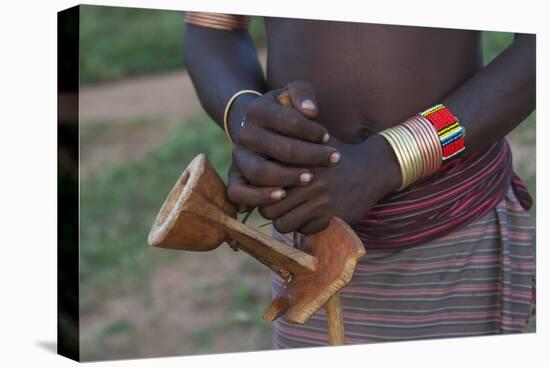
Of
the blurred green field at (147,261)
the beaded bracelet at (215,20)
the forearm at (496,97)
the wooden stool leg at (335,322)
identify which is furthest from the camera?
the blurred green field at (147,261)

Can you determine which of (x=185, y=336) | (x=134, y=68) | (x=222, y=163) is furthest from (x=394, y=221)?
(x=134, y=68)

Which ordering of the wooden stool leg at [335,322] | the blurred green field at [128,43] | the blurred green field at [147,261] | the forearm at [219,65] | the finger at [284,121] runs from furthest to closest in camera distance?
1. the blurred green field at [128,43]
2. the blurred green field at [147,261]
3. the forearm at [219,65]
4. the wooden stool leg at [335,322]
5. the finger at [284,121]

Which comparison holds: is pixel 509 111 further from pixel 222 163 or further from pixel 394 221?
pixel 222 163

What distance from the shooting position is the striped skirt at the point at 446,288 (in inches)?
61.7

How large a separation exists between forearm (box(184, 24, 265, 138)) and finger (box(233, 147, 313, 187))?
0.30m

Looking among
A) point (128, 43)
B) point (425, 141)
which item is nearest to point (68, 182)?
point (425, 141)

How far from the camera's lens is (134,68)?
18.6 ft

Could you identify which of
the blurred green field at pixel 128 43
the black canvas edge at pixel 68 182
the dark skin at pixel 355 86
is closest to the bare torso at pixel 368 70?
the dark skin at pixel 355 86

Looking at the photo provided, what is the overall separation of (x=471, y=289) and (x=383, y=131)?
45 cm

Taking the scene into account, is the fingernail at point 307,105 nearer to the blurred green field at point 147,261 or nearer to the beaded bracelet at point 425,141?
the beaded bracelet at point 425,141

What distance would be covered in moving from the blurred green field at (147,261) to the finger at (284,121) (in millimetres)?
1748

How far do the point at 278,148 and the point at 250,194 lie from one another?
9 centimetres

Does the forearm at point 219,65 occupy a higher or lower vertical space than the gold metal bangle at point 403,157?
higher

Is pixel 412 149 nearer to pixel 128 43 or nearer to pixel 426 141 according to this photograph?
pixel 426 141
